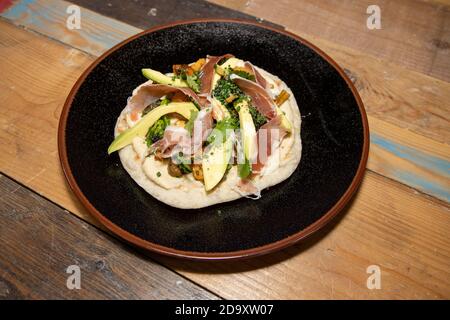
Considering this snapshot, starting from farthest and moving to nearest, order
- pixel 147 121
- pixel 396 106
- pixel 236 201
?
pixel 396 106 → pixel 147 121 → pixel 236 201

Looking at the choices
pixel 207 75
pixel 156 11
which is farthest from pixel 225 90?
pixel 156 11

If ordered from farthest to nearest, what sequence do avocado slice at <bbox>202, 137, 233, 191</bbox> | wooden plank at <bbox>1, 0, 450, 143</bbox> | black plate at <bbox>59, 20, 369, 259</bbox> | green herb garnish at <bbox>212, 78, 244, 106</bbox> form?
wooden plank at <bbox>1, 0, 450, 143</bbox> → green herb garnish at <bbox>212, 78, 244, 106</bbox> → avocado slice at <bbox>202, 137, 233, 191</bbox> → black plate at <bbox>59, 20, 369, 259</bbox>

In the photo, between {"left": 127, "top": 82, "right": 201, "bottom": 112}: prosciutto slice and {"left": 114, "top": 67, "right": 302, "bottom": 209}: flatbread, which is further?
{"left": 127, "top": 82, "right": 201, "bottom": 112}: prosciutto slice

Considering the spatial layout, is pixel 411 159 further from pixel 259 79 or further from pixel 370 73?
pixel 259 79

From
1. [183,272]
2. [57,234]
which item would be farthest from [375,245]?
[57,234]

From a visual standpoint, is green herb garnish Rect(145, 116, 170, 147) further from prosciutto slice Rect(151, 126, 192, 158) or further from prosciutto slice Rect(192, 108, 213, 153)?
prosciutto slice Rect(192, 108, 213, 153)

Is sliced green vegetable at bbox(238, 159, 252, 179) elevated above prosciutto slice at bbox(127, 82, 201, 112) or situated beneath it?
situated beneath

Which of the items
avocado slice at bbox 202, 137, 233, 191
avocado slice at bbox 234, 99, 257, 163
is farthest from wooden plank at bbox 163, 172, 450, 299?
avocado slice at bbox 234, 99, 257, 163
